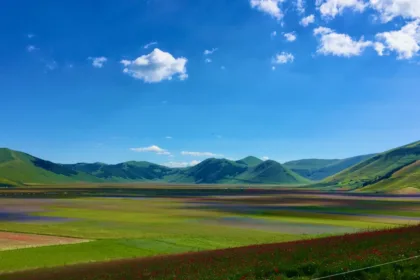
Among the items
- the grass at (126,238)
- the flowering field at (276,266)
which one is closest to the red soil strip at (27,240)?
the grass at (126,238)

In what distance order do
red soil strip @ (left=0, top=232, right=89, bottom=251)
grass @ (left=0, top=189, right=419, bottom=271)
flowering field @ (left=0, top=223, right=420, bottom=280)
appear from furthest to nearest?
red soil strip @ (left=0, top=232, right=89, bottom=251)
grass @ (left=0, top=189, right=419, bottom=271)
flowering field @ (left=0, top=223, right=420, bottom=280)

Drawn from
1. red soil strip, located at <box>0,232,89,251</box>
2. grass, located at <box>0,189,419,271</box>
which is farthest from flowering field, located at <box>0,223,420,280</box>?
red soil strip, located at <box>0,232,89,251</box>

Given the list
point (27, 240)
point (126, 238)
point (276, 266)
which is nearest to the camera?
point (276, 266)

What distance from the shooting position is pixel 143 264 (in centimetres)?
3569

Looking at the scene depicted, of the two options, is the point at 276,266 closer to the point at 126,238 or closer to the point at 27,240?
the point at 126,238

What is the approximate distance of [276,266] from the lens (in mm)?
26094

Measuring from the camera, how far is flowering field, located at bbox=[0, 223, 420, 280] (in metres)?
22.6

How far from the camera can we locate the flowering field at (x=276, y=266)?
74.1 feet

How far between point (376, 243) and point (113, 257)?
24946 mm

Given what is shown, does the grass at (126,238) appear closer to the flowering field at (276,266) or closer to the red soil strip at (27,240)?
the red soil strip at (27,240)

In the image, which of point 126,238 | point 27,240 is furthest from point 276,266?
point 27,240

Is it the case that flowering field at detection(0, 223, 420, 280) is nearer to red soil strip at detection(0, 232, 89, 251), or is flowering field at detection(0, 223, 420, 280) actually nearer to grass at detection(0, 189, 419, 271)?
grass at detection(0, 189, 419, 271)

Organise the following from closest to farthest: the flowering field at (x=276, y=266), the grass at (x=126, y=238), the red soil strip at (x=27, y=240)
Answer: the flowering field at (x=276, y=266) → the grass at (x=126, y=238) → the red soil strip at (x=27, y=240)

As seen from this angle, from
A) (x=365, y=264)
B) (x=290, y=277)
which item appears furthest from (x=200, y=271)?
(x=365, y=264)
